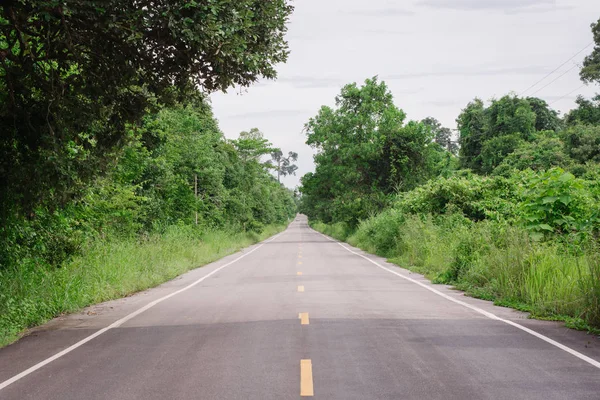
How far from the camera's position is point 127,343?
8.40 metres

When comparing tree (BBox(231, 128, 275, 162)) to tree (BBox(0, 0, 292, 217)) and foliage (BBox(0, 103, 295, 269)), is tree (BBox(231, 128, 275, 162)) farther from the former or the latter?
tree (BBox(0, 0, 292, 217))

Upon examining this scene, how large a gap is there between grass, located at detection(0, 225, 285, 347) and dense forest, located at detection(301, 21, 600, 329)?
323 inches

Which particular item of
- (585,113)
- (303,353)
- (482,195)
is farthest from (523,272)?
(585,113)

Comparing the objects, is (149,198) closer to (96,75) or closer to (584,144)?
(96,75)

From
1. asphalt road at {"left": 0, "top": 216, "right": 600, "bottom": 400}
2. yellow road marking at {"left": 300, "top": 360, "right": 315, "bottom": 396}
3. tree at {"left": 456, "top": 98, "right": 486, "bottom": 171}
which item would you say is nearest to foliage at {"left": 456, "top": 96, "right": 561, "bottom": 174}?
tree at {"left": 456, "top": 98, "right": 486, "bottom": 171}

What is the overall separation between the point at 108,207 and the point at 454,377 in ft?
50.1

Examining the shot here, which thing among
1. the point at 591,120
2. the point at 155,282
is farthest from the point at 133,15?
the point at 591,120

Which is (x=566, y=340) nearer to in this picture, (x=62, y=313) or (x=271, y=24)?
(x=271, y=24)

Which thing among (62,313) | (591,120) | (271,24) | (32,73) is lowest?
(62,313)

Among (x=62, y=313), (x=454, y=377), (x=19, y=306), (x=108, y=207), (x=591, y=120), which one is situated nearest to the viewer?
(x=454, y=377)

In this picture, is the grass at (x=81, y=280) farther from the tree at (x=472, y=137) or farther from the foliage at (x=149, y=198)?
the tree at (x=472, y=137)

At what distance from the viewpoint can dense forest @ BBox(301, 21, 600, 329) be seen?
477 inches

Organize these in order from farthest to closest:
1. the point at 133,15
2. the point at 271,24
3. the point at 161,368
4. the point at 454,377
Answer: the point at 271,24 < the point at 133,15 < the point at 161,368 < the point at 454,377

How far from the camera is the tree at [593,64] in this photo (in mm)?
49594
